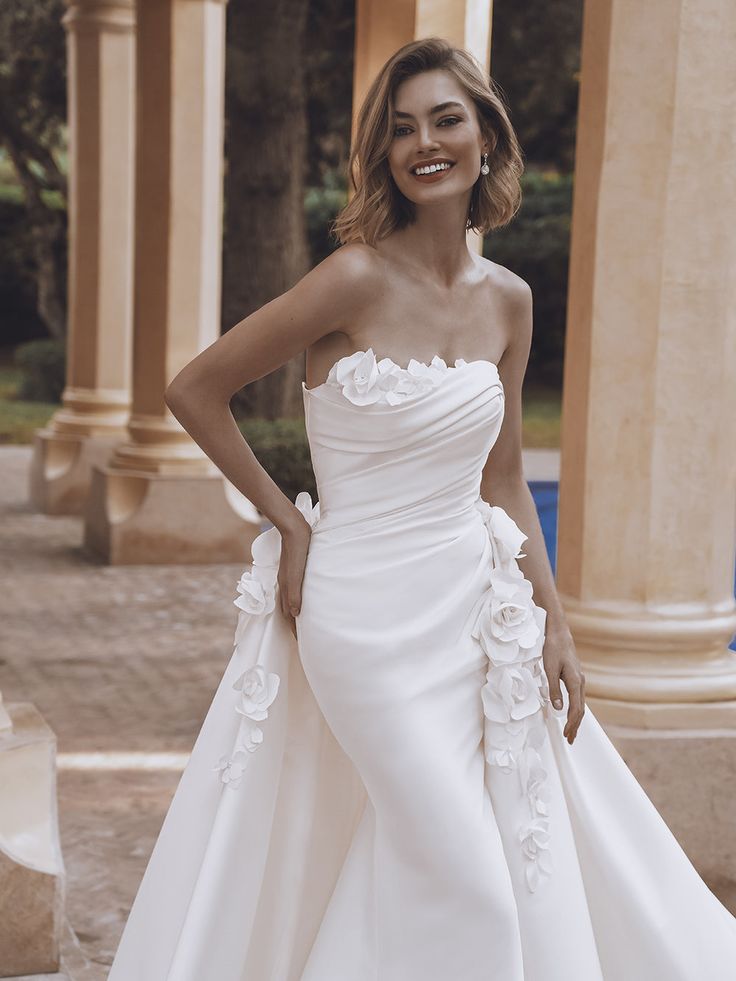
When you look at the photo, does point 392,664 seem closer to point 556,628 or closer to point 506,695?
point 506,695

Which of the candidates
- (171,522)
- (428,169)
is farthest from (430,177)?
(171,522)

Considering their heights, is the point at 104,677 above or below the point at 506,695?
below

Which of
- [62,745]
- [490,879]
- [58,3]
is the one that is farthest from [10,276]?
[490,879]

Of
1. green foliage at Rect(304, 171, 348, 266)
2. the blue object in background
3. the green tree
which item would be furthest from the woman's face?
green foliage at Rect(304, 171, 348, 266)

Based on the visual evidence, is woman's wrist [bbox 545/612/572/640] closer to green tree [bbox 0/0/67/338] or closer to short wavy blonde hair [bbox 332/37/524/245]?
short wavy blonde hair [bbox 332/37/524/245]

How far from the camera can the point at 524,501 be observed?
2.88m

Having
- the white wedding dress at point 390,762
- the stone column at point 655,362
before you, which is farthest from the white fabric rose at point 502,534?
the stone column at point 655,362

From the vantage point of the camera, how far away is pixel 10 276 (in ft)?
88.5

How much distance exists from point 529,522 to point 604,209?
1506 millimetres

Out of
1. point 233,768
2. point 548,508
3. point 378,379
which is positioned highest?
point 378,379

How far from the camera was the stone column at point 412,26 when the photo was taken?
625 cm

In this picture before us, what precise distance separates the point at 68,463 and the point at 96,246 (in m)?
1.84

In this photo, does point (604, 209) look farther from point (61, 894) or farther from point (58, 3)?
point (58, 3)

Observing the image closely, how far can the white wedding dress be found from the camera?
7.95ft
